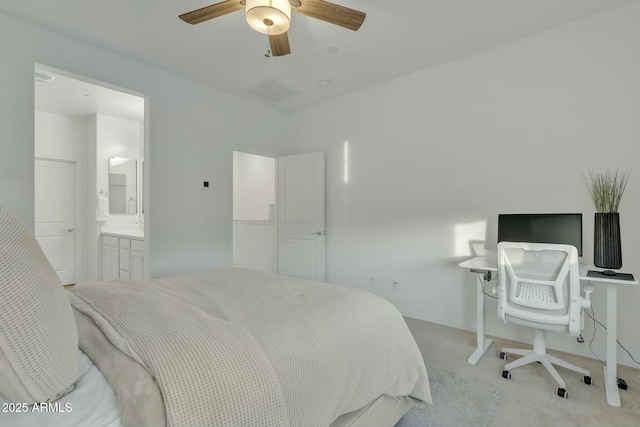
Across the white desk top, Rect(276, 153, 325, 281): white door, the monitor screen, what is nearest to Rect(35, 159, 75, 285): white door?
Rect(276, 153, 325, 281): white door

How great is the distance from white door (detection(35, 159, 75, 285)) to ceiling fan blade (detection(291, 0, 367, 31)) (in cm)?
485

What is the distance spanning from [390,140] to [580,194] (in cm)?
188

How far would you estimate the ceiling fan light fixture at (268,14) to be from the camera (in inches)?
69.3

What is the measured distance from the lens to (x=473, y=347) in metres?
2.77

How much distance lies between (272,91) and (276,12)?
A: 7.46 feet

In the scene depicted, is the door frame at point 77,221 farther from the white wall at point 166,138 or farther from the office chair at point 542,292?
the office chair at point 542,292

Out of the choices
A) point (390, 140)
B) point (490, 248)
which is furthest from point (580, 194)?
point (390, 140)

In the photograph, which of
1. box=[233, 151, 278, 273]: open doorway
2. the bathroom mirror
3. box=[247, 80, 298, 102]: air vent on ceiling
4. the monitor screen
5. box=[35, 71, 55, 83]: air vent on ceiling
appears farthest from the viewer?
box=[233, 151, 278, 273]: open doorway

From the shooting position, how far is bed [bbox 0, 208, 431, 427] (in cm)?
76

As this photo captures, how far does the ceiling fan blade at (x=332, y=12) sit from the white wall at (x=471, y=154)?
5.77 ft

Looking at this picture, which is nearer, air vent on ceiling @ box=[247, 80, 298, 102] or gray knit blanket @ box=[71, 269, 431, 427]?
gray knit blanket @ box=[71, 269, 431, 427]

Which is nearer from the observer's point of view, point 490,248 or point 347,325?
point 347,325

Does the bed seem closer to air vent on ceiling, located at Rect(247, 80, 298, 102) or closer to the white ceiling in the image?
the white ceiling

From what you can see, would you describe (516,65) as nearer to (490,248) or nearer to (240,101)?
(490,248)
